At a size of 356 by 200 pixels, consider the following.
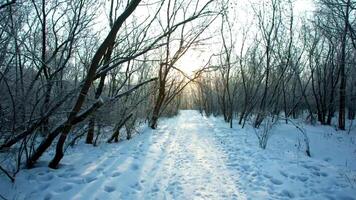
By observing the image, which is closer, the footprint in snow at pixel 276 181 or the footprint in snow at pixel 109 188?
the footprint in snow at pixel 109 188

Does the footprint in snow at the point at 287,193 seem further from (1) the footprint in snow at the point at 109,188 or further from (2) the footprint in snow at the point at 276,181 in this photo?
(1) the footprint in snow at the point at 109,188

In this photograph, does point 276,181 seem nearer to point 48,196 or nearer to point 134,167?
point 134,167

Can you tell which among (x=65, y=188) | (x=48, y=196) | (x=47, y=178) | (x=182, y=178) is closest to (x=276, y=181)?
A: (x=182, y=178)

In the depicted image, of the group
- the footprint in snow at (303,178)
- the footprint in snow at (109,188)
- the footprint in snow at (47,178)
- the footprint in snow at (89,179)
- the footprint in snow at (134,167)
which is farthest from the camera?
the footprint in snow at (134,167)

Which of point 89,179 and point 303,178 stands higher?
point 303,178

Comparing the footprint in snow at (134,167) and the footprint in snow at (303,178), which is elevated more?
the footprint in snow at (303,178)

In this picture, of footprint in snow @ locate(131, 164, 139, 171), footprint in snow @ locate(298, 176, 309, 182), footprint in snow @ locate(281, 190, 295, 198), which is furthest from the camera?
footprint in snow @ locate(131, 164, 139, 171)

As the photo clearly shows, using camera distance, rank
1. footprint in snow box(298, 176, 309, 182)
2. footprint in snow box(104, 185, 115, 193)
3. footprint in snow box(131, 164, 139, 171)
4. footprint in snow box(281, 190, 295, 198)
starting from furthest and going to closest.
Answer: footprint in snow box(131, 164, 139, 171) → footprint in snow box(298, 176, 309, 182) → footprint in snow box(104, 185, 115, 193) → footprint in snow box(281, 190, 295, 198)

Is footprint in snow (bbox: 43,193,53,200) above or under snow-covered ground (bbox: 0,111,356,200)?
under

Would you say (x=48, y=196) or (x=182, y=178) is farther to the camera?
(x=182, y=178)

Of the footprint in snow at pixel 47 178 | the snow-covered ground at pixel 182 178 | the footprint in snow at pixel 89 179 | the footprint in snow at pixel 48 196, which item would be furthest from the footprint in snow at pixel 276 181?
the footprint in snow at pixel 47 178

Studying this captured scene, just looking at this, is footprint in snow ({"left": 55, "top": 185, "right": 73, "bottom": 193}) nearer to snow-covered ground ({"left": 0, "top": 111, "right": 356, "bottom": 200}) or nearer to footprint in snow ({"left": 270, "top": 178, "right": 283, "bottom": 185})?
snow-covered ground ({"left": 0, "top": 111, "right": 356, "bottom": 200})

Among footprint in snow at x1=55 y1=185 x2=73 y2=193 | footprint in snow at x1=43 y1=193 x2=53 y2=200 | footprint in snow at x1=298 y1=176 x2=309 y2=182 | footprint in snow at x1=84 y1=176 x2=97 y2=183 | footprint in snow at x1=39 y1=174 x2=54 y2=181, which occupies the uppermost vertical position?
footprint in snow at x1=298 y1=176 x2=309 y2=182

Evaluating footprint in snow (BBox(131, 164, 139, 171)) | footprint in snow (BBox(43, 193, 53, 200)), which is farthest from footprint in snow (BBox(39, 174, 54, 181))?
footprint in snow (BBox(131, 164, 139, 171))
